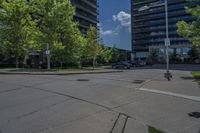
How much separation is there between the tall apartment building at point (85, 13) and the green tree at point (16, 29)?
→ 49.9m

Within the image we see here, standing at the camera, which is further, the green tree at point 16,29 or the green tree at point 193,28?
the green tree at point 16,29

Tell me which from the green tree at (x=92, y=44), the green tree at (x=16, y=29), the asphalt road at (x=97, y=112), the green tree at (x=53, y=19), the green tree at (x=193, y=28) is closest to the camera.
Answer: the asphalt road at (x=97, y=112)

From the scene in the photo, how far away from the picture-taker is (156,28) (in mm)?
117375

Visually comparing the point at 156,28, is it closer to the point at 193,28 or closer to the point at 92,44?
the point at 92,44

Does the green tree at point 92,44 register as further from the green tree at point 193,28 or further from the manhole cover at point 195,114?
the manhole cover at point 195,114

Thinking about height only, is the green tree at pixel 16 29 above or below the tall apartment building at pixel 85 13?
below

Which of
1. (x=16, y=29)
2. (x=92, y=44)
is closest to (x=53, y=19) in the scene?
(x=16, y=29)

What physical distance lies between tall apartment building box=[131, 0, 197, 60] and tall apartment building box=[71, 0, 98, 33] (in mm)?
18405

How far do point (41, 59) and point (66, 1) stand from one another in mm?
20819

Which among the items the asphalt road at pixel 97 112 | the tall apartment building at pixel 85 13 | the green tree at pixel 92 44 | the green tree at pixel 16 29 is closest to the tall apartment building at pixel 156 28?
the tall apartment building at pixel 85 13

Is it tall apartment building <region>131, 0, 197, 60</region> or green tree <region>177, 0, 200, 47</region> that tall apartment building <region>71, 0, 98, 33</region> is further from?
green tree <region>177, 0, 200, 47</region>

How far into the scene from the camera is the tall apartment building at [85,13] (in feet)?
279

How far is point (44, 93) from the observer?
436 inches

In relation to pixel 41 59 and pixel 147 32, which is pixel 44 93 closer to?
pixel 41 59
